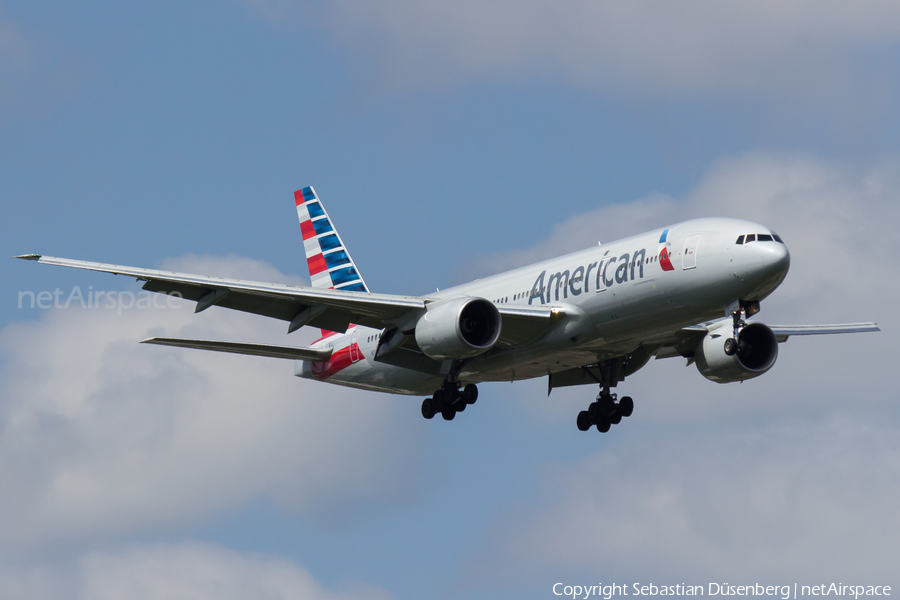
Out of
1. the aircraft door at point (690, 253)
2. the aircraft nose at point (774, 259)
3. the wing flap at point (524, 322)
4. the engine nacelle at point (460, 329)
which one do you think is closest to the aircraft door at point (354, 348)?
the engine nacelle at point (460, 329)

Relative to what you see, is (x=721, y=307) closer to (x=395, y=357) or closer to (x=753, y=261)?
(x=753, y=261)

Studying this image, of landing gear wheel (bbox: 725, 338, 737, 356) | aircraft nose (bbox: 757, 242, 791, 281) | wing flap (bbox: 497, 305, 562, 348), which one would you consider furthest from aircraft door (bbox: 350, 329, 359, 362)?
aircraft nose (bbox: 757, 242, 791, 281)

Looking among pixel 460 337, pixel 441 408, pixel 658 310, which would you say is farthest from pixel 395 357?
pixel 658 310

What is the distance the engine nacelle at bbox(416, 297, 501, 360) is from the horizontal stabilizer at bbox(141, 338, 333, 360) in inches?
256

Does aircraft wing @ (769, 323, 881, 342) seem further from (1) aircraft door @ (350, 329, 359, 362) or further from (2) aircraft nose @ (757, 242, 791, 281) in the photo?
(1) aircraft door @ (350, 329, 359, 362)

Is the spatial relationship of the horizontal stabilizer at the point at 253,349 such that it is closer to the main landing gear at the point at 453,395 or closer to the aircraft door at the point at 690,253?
the main landing gear at the point at 453,395

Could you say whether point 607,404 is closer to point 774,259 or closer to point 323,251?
point 774,259

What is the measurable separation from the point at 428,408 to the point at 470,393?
1.60 meters

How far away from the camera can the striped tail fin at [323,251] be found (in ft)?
167

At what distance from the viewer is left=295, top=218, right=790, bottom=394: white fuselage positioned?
34000 mm

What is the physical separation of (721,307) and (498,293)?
27.4 feet

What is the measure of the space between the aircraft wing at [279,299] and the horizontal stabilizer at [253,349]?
137cm

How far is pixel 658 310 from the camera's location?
35156mm

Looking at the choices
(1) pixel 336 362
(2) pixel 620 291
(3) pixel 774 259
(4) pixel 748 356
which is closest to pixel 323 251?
(1) pixel 336 362
